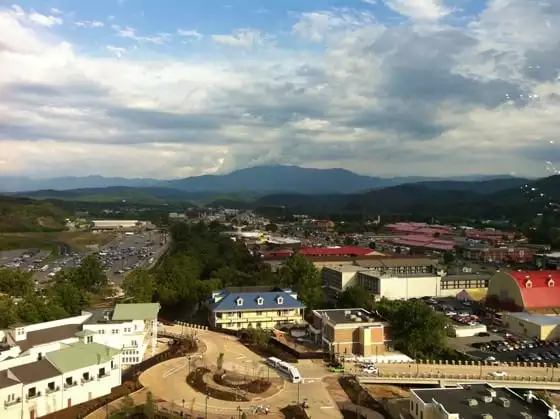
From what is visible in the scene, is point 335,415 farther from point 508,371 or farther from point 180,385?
point 508,371

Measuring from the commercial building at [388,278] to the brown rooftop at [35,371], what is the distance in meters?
19.0

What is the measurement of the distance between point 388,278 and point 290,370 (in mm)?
14320

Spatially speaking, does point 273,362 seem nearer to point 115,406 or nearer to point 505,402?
point 115,406

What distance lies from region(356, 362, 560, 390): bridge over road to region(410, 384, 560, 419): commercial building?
329 centimetres

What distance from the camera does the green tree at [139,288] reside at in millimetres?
27236

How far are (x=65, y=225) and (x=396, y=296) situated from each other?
6762cm

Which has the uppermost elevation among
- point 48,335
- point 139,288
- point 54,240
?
point 48,335

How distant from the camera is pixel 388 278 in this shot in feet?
101

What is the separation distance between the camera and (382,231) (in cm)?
7806

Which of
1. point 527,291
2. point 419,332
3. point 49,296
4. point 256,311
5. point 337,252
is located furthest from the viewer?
point 337,252

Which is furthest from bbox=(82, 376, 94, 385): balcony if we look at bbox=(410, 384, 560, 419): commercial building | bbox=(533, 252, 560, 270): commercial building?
bbox=(533, 252, 560, 270): commercial building

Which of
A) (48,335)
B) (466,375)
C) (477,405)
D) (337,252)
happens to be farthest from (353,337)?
(337,252)

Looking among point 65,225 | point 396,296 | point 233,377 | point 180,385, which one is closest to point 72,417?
point 180,385

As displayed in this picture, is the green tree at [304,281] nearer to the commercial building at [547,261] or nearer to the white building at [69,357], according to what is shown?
the white building at [69,357]
